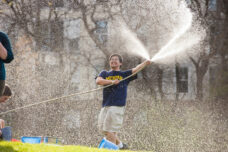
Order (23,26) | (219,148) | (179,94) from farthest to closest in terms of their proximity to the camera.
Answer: (179,94) < (23,26) < (219,148)

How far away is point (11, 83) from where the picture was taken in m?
9.58

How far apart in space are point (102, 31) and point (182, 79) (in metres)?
3.85

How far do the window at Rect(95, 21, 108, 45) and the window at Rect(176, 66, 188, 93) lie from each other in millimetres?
2996

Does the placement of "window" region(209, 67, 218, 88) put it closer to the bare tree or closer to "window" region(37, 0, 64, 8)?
the bare tree

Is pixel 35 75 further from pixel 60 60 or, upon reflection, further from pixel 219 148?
pixel 219 148

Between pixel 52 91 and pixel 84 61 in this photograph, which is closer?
pixel 52 91

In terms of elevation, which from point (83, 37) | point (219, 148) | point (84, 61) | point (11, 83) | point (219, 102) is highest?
point (83, 37)

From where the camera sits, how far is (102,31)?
10.7 metres

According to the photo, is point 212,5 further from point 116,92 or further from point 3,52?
point 3,52

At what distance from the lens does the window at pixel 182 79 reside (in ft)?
38.6

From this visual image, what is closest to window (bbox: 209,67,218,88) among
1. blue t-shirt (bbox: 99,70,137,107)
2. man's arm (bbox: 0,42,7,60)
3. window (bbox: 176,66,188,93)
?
window (bbox: 176,66,188,93)

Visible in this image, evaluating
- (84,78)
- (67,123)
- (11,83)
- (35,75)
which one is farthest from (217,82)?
(11,83)

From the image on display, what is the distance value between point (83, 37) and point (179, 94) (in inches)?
160

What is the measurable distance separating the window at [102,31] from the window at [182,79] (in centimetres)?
300
